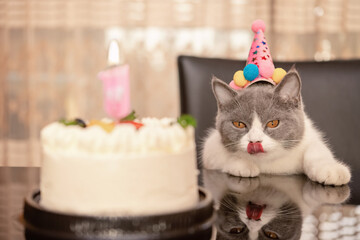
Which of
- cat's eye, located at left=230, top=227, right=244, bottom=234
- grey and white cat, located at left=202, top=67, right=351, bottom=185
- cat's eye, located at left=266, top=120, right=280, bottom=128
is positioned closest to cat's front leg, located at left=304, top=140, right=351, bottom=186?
grey and white cat, located at left=202, top=67, right=351, bottom=185

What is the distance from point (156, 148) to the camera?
672 millimetres

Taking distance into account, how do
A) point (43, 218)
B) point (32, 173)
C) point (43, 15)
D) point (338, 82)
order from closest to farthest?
1. point (43, 218)
2. point (32, 173)
3. point (338, 82)
4. point (43, 15)

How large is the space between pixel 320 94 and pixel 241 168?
0.69 meters

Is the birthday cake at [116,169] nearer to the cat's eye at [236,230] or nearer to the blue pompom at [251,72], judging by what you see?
the cat's eye at [236,230]

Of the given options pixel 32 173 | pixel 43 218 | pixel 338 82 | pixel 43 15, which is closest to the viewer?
pixel 43 218

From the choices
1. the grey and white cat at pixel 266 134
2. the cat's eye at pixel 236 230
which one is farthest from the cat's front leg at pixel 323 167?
the cat's eye at pixel 236 230

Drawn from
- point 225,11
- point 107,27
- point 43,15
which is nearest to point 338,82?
point 225,11

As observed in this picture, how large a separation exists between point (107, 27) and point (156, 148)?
2687 mm

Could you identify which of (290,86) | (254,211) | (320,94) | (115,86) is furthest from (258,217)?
(320,94)

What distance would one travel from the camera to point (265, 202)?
97cm

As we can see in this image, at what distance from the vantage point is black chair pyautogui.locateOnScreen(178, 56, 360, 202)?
1850 mm

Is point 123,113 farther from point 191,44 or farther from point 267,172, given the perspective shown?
point 191,44

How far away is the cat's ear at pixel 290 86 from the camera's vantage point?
50.1 inches

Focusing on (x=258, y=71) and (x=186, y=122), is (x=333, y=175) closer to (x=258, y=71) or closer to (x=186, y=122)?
(x=258, y=71)
